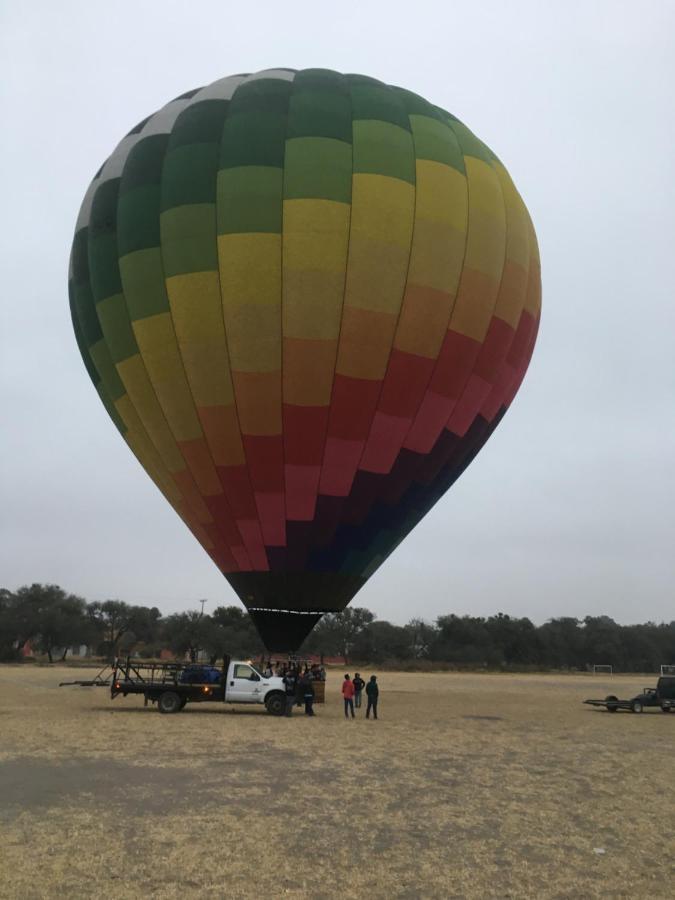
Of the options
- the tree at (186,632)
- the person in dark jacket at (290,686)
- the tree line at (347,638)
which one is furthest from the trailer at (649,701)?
the tree at (186,632)

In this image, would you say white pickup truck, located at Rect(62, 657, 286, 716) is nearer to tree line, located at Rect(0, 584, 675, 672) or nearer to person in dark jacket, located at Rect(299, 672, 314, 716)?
person in dark jacket, located at Rect(299, 672, 314, 716)

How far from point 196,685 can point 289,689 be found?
237 cm

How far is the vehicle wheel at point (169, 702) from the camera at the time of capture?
58.5 ft

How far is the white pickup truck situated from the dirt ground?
2.90 m

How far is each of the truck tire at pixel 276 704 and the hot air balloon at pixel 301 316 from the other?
2.14 metres

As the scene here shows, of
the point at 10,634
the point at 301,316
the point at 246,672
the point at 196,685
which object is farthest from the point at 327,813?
the point at 10,634

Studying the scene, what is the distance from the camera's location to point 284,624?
1590 centimetres

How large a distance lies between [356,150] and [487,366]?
18.0ft

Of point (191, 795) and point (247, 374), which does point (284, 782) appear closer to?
point (191, 795)

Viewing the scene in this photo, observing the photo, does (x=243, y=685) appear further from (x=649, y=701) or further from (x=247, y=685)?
(x=649, y=701)

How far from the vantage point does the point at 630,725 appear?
60.3 ft

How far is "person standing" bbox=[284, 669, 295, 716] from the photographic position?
17.5m

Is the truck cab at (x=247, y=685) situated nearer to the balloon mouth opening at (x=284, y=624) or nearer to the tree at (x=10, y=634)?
the balloon mouth opening at (x=284, y=624)

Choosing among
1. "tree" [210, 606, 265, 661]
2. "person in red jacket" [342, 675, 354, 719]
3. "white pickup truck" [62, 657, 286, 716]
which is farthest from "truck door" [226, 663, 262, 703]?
"tree" [210, 606, 265, 661]
